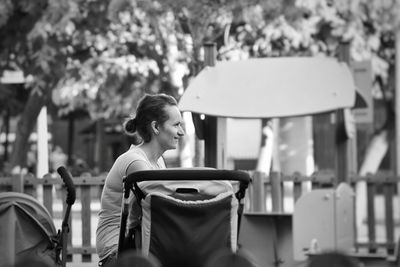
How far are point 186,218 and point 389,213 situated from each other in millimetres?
9195

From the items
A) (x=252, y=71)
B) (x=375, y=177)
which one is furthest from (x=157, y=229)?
(x=375, y=177)

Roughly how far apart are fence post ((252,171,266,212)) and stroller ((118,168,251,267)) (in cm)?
639

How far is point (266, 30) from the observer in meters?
16.1

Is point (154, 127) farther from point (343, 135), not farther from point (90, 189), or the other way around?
point (90, 189)

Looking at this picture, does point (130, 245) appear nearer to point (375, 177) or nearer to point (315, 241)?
point (315, 241)

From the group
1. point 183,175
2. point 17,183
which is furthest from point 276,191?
point 183,175

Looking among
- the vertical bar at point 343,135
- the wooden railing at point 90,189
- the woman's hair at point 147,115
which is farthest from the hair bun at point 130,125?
the wooden railing at point 90,189

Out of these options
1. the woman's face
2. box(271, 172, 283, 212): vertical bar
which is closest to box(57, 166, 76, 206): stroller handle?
the woman's face

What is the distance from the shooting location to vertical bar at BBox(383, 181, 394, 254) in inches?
499

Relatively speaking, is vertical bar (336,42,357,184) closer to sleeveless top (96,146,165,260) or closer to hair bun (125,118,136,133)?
hair bun (125,118,136,133)

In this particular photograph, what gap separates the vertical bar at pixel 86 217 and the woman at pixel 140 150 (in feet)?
18.7

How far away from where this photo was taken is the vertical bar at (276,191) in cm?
1102

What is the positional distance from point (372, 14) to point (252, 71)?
7.31 m

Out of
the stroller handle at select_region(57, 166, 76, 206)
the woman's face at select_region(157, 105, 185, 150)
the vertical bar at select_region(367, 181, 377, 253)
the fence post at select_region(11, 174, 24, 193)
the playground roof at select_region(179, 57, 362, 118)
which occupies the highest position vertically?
the playground roof at select_region(179, 57, 362, 118)
